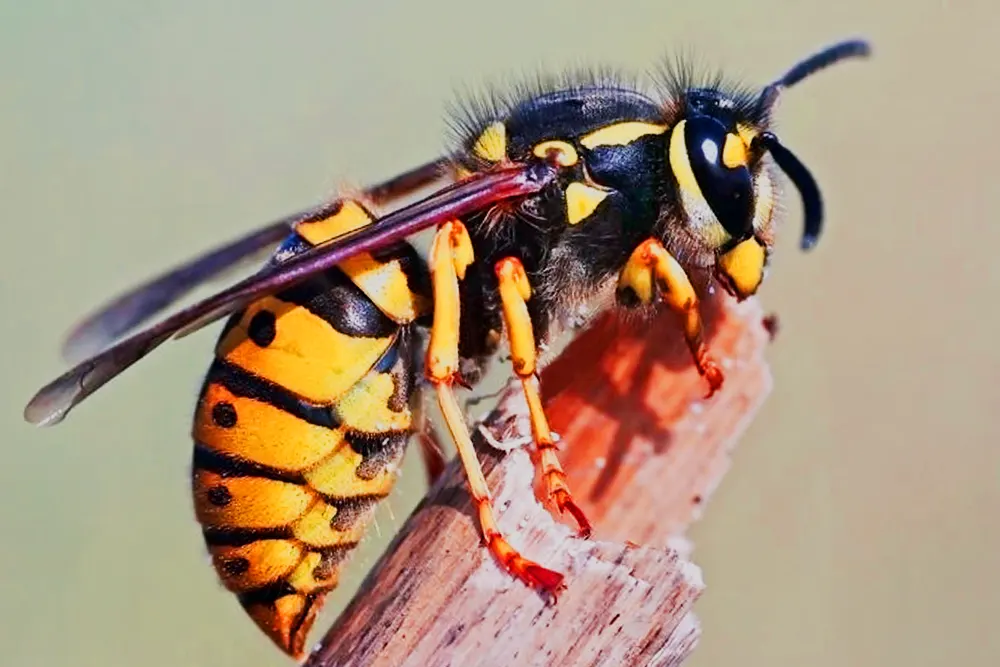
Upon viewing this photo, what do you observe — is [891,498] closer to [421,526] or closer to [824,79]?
[824,79]

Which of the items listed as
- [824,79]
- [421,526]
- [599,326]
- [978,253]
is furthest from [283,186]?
[421,526]

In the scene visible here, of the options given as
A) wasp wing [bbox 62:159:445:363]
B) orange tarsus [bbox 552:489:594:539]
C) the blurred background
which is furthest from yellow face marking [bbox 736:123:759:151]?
the blurred background

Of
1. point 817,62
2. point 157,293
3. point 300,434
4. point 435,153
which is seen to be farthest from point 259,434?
point 435,153

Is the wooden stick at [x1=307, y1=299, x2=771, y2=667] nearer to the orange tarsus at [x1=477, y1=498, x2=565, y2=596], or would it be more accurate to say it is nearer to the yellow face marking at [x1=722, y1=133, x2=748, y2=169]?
the orange tarsus at [x1=477, y1=498, x2=565, y2=596]

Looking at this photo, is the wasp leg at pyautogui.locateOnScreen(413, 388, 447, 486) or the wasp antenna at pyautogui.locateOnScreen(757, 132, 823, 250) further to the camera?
the wasp leg at pyautogui.locateOnScreen(413, 388, 447, 486)

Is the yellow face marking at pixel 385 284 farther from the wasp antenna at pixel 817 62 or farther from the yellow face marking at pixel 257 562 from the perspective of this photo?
the wasp antenna at pixel 817 62

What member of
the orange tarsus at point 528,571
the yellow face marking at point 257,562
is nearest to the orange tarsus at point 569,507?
the orange tarsus at point 528,571
